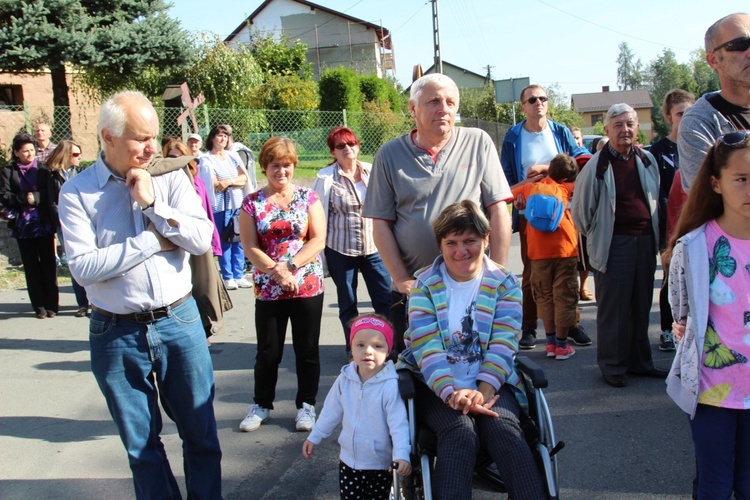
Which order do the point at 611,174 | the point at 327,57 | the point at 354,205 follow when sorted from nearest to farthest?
the point at 611,174
the point at 354,205
the point at 327,57

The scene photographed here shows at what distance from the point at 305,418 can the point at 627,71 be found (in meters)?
136

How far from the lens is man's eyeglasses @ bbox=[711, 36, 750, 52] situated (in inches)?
123

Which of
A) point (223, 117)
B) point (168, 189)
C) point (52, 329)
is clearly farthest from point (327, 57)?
point (168, 189)

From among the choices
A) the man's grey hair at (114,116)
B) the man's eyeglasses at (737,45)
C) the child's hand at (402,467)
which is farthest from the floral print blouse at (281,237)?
the man's eyeglasses at (737,45)

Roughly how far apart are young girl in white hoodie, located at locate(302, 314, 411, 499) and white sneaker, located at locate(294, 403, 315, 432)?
4.84ft

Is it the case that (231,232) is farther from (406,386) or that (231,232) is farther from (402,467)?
(402,467)

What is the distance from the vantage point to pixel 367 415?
3.15 m

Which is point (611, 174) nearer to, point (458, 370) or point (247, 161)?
point (458, 370)

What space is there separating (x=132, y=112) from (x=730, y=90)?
108 inches

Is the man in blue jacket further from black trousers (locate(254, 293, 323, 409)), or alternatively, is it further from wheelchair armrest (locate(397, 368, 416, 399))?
wheelchair armrest (locate(397, 368, 416, 399))

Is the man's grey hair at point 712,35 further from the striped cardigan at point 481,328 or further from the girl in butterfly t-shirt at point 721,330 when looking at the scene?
the striped cardigan at point 481,328

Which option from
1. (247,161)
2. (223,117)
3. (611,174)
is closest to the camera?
(611,174)

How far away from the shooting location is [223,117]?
1537cm

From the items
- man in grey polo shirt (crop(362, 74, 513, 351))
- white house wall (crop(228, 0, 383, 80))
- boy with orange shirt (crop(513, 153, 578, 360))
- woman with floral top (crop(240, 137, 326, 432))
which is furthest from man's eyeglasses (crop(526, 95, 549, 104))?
white house wall (crop(228, 0, 383, 80))
